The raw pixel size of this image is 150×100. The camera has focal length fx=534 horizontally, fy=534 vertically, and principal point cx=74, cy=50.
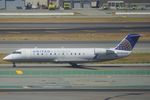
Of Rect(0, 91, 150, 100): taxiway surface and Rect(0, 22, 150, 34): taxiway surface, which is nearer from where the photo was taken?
Rect(0, 91, 150, 100): taxiway surface

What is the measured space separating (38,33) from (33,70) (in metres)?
46.4

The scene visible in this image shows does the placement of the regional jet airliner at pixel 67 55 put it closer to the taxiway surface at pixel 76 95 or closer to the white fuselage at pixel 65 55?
the white fuselage at pixel 65 55

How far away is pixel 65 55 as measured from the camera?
211 feet

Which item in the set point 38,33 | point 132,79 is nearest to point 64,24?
point 38,33

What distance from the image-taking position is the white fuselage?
211 feet

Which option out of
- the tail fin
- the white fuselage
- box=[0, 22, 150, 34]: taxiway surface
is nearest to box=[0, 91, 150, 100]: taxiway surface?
the white fuselage

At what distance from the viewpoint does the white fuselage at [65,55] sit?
64.2 meters

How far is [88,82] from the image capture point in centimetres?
5075

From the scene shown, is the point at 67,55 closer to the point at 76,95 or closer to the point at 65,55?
the point at 65,55

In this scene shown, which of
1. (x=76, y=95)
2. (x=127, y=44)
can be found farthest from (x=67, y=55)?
(x=76, y=95)

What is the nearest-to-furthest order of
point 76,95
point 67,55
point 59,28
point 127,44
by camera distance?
point 76,95, point 67,55, point 127,44, point 59,28

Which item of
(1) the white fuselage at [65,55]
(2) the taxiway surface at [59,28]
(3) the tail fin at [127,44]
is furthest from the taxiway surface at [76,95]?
(2) the taxiway surface at [59,28]

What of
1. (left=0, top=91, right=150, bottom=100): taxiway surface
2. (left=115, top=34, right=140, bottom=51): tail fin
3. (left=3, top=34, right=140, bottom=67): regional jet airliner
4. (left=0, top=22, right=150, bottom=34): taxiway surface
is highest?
(left=115, top=34, right=140, bottom=51): tail fin

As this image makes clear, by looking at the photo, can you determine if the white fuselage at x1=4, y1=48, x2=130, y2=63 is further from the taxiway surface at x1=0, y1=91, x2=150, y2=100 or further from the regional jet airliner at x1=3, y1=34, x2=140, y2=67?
the taxiway surface at x1=0, y1=91, x2=150, y2=100
